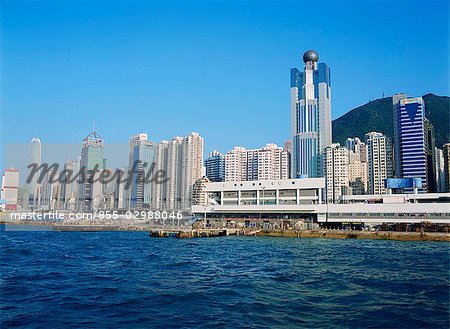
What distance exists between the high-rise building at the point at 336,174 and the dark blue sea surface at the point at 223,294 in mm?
101385

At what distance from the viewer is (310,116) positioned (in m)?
144

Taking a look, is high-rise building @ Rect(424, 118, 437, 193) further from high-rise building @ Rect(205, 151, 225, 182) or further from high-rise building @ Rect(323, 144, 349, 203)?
high-rise building @ Rect(205, 151, 225, 182)

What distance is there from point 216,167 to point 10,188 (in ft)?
258

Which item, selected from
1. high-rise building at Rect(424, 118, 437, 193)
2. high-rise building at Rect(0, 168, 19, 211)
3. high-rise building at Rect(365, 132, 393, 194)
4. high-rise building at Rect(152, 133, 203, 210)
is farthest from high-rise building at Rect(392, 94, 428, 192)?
high-rise building at Rect(0, 168, 19, 211)

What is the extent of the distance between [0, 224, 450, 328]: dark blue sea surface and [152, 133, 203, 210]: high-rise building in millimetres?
111458

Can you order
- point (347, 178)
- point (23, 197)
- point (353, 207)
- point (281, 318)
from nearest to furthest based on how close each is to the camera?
point (281, 318) → point (353, 207) → point (23, 197) → point (347, 178)

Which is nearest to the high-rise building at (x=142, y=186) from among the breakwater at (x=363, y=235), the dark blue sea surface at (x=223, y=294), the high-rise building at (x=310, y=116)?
the high-rise building at (x=310, y=116)

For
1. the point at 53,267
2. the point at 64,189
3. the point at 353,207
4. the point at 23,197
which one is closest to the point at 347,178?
the point at 353,207

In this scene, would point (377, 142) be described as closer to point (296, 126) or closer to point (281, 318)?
point (296, 126)

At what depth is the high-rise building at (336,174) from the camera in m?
125

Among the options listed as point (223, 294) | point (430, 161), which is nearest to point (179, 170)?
point (430, 161)

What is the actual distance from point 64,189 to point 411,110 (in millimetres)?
109453

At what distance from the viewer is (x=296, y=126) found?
14650 centimetres

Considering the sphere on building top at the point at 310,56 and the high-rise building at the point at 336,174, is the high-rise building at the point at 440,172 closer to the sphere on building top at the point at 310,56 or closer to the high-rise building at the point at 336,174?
the high-rise building at the point at 336,174
